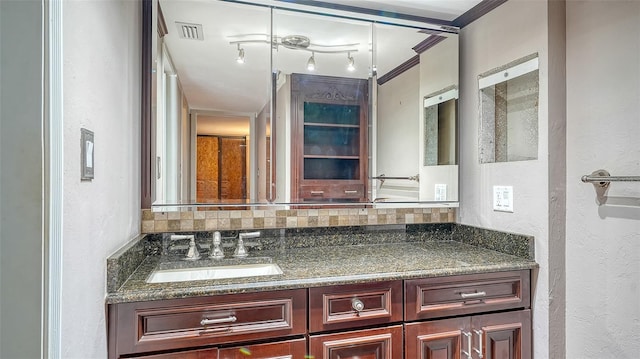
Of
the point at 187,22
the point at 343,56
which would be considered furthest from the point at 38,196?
the point at 343,56

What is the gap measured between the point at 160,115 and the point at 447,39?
1.65 meters

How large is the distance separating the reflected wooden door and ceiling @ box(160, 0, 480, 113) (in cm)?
18

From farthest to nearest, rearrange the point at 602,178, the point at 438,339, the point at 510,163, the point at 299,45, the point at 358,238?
1. the point at 358,238
2. the point at 299,45
3. the point at 510,163
4. the point at 438,339
5. the point at 602,178

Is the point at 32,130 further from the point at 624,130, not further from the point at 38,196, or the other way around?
the point at 624,130

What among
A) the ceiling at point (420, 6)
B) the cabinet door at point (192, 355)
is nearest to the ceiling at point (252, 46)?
the ceiling at point (420, 6)

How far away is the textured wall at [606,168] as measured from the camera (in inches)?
50.7

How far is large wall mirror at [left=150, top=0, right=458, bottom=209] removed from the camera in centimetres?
171

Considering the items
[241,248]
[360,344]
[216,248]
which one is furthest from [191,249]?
[360,344]

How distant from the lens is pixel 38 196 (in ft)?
2.36

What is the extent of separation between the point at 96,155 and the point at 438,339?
1468 mm

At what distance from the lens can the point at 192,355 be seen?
1228 millimetres

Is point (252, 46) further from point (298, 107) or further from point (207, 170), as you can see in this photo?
point (207, 170)

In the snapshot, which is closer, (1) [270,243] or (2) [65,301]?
(2) [65,301]

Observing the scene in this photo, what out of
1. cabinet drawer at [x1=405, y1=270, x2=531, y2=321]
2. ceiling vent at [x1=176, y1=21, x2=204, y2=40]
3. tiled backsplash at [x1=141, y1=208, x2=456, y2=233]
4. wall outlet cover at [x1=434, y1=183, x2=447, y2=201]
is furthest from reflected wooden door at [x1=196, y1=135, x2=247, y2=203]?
wall outlet cover at [x1=434, y1=183, x2=447, y2=201]
